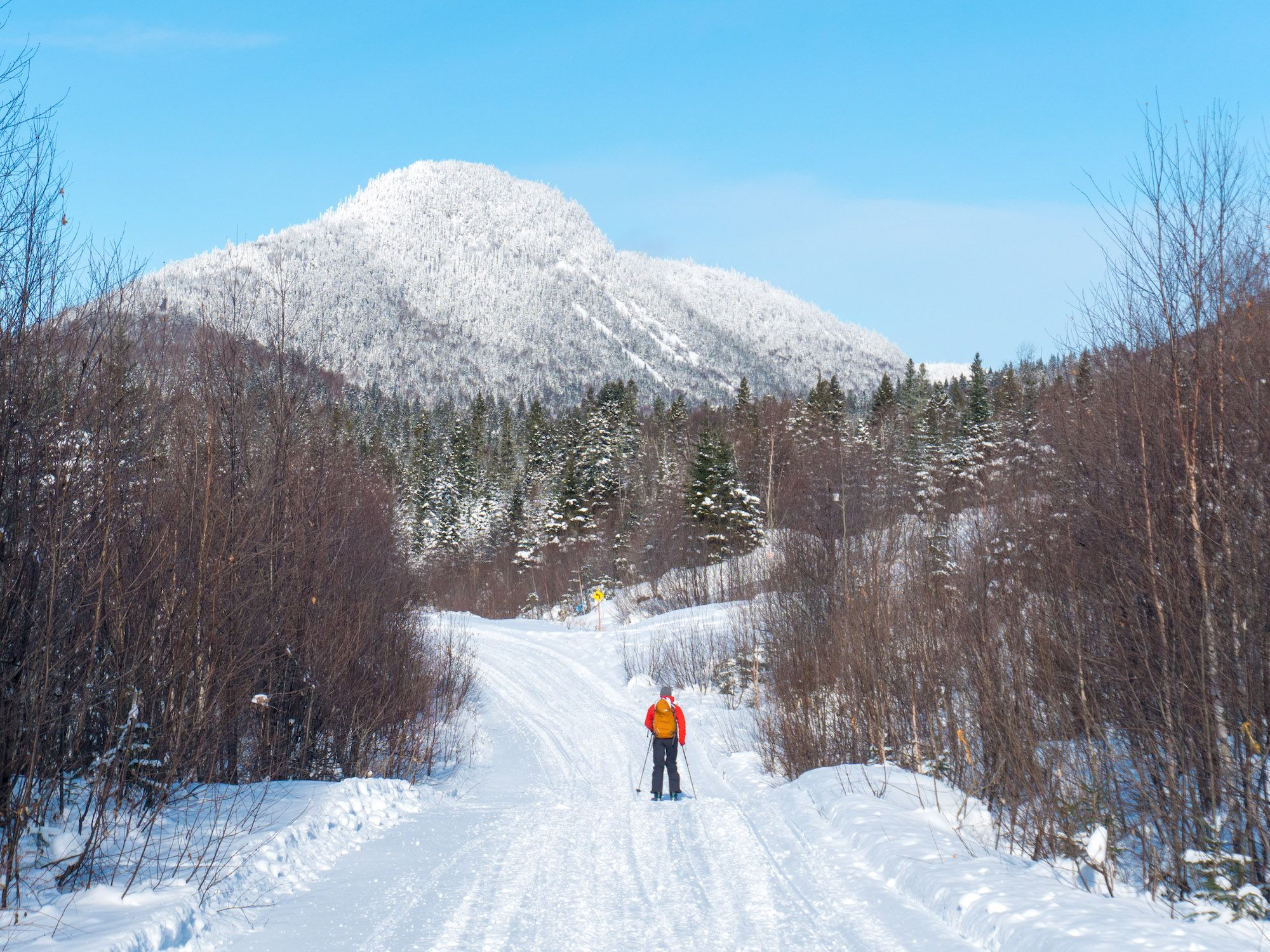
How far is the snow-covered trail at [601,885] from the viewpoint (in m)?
5.88

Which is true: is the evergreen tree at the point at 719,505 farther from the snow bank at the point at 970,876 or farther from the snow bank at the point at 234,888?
the snow bank at the point at 234,888

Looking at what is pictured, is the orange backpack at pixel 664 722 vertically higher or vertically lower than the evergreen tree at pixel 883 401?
lower

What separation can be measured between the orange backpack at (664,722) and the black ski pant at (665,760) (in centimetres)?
8

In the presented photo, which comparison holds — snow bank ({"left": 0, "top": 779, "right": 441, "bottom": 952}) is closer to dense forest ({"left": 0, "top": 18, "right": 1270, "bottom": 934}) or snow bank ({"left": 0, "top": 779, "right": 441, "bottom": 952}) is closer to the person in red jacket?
dense forest ({"left": 0, "top": 18, "right": 1270, "bottom": 934})

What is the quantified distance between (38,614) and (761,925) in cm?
583

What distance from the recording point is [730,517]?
4075 cm

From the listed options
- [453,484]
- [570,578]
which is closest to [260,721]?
[570,578]

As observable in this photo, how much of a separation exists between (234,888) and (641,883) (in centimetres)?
333

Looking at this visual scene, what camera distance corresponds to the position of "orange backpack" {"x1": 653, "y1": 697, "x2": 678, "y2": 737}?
12.7 m

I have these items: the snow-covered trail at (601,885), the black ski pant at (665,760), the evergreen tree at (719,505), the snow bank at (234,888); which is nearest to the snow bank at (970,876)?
the snow-covered trail at (601,885)

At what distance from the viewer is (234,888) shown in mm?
6414

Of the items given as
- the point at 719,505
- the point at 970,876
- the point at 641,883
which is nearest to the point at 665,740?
the point at 641,883

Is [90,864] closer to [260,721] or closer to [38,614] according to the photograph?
[38,614]

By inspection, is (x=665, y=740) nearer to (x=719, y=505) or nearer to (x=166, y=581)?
(x=166, y=581)
